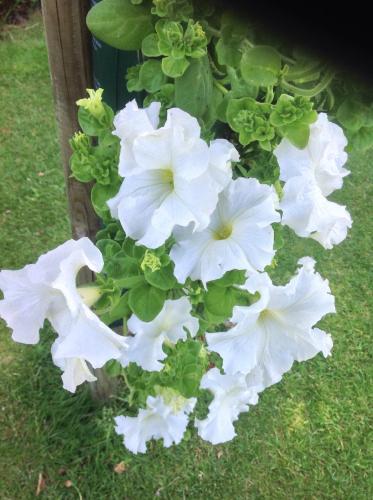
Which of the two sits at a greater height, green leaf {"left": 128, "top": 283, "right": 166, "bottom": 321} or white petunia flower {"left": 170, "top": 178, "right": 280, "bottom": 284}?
white petunia flower {"left": 170, "top": 178, "right": 280, "bottom": 284}

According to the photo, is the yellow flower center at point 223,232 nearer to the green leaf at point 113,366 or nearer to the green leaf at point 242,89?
the green leaf at point 242,89

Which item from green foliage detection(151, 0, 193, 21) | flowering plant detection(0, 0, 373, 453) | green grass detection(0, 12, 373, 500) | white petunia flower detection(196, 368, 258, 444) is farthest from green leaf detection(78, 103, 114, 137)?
green grass detection(0, 12, 373, 500)

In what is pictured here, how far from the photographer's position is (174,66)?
3.67ft

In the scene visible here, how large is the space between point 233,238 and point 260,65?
0.31 m

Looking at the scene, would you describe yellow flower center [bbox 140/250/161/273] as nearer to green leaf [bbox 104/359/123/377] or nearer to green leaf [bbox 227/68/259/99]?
green leaf [bbox 227/68/259/99]

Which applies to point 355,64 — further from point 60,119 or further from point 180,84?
point 60,119

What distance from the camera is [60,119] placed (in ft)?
5.43

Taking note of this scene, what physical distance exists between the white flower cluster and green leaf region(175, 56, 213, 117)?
0.09m

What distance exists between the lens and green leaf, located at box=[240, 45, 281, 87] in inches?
41.6

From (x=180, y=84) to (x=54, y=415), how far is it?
1.82 metres

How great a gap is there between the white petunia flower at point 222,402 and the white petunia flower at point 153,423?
0.28 ft

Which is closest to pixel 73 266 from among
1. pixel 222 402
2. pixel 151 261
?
pixel 151 261

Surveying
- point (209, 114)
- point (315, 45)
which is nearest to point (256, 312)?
point (209, 114)

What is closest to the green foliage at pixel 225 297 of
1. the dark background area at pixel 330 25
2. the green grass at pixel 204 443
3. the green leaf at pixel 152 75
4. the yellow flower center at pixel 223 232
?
the yellow flower center at pixel 223 232
